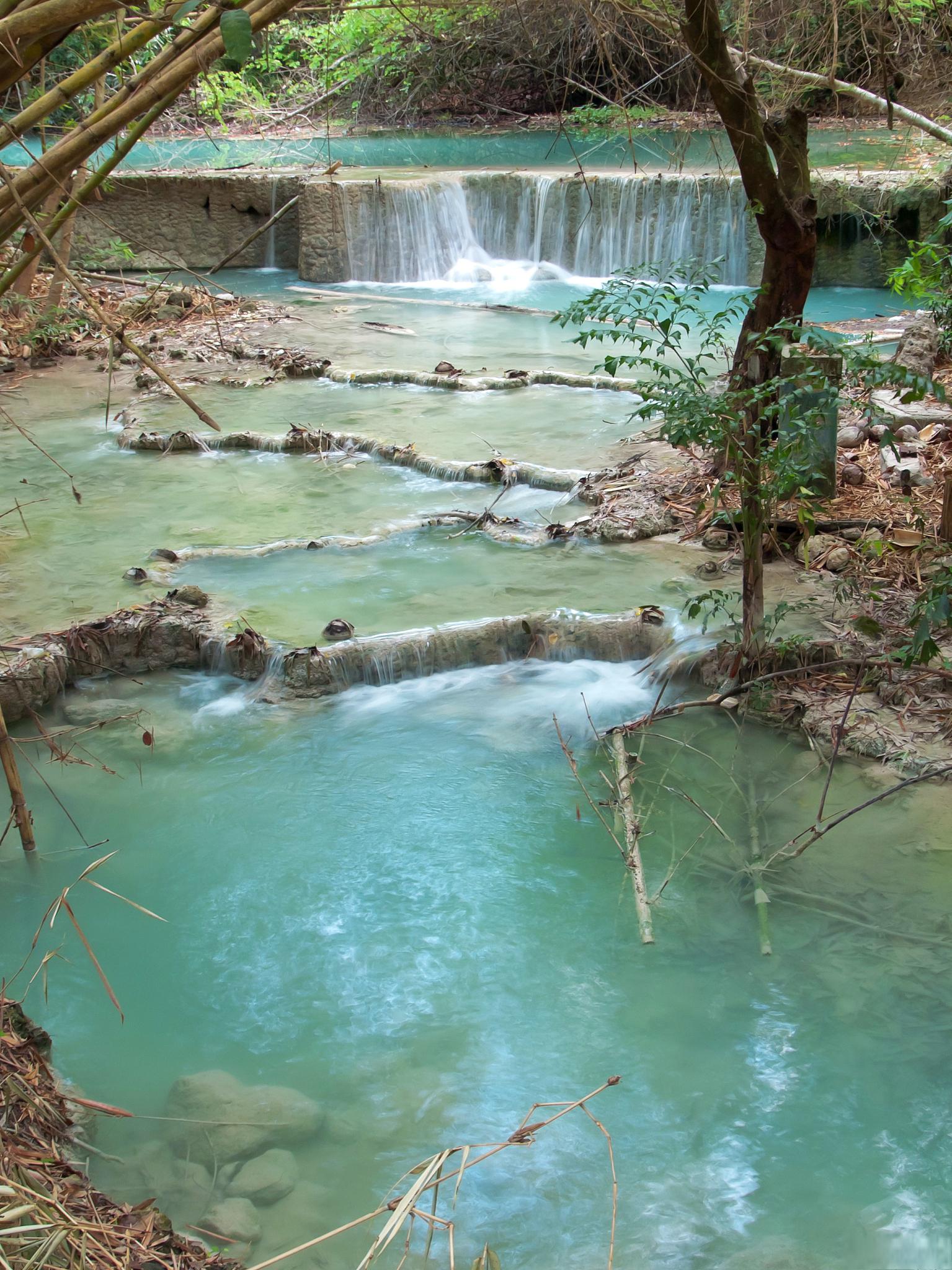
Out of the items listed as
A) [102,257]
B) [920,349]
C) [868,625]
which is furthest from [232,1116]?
[102,257]

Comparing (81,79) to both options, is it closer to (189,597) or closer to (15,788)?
(15,788)

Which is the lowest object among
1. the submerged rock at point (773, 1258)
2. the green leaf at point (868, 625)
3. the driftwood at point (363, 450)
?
the submerged rock at point (773, 1258)

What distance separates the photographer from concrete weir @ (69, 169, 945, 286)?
12.6 metres

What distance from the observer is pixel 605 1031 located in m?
3.20

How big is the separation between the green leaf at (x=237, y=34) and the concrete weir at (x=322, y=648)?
3.49 m

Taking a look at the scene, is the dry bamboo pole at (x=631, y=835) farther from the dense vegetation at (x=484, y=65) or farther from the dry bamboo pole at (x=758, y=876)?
the dense vegetation at (x=484, y=65)

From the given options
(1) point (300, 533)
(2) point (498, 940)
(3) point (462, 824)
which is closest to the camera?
(2) point (498, 940)

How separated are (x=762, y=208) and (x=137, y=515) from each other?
3714 millimetres

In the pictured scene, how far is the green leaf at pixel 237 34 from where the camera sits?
4.77ft

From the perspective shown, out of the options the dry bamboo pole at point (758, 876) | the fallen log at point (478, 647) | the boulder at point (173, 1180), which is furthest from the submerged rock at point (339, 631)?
the boulder at point (173, 1180)

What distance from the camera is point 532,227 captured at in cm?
1356

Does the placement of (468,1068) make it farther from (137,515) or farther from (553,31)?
(553,31)

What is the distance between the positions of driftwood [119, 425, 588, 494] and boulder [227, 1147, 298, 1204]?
449cm

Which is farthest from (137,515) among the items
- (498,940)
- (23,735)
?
(498,940)
